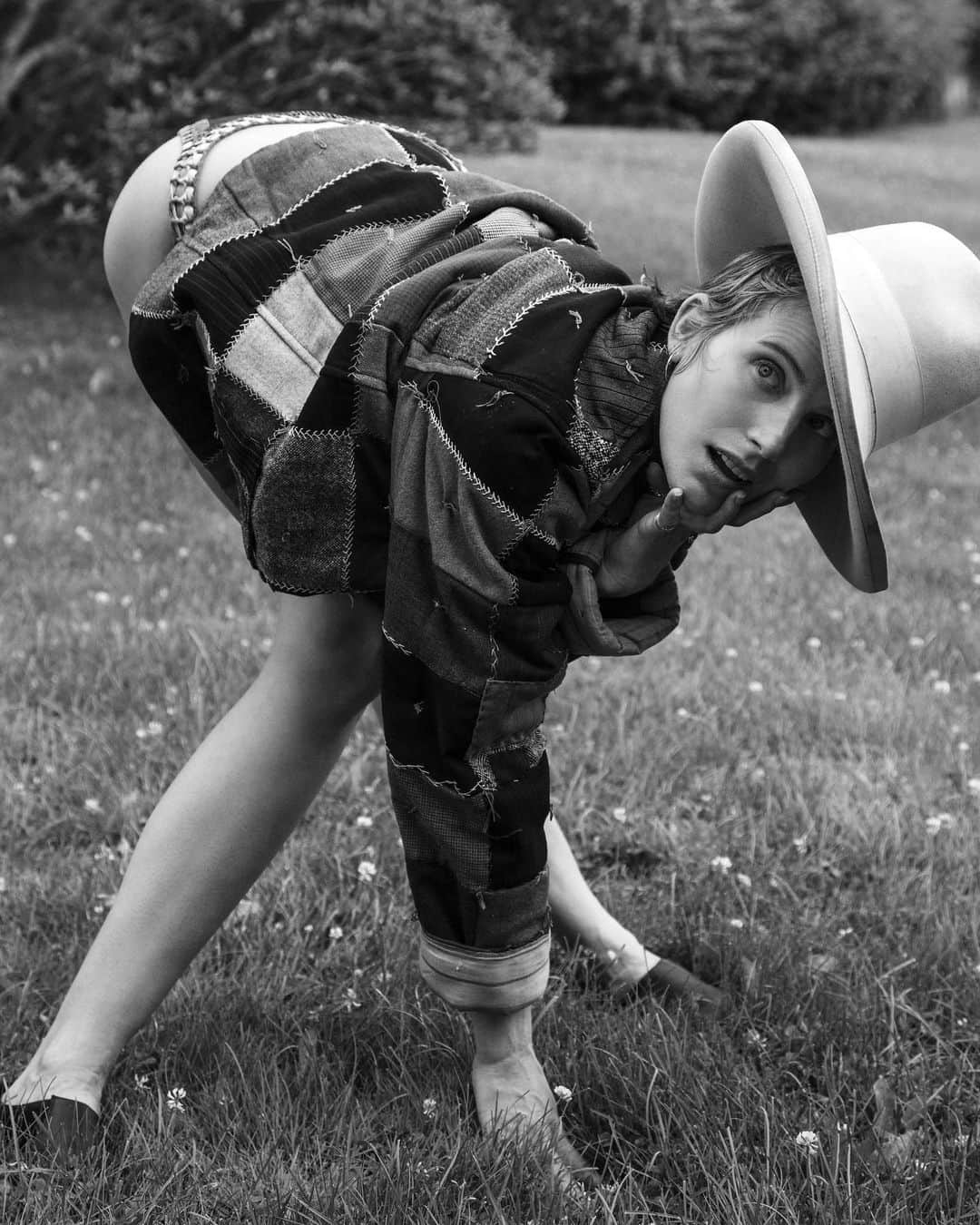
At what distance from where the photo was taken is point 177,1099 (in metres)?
2.04

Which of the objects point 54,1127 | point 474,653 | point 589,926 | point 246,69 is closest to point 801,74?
point 246,69

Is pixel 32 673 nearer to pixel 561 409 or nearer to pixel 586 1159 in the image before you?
pixel 586 1159

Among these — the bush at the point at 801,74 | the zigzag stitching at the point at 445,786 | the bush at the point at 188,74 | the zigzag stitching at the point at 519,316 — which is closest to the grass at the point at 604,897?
the zigzag stitching at the point at 445,786

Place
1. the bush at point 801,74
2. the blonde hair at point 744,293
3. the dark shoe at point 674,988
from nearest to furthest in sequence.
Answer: the blonde hair at point 744,293
the dark shoe at point 674,988
the bush at point 801,74

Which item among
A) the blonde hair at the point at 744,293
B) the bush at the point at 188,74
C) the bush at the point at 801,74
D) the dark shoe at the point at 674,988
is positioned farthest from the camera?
the bush at the point at 801,74

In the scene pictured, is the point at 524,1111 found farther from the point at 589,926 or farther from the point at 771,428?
the point at 771,428

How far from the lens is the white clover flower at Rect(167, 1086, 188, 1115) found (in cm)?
200

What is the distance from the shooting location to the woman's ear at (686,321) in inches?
68.1

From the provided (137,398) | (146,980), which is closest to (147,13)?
(137,398)

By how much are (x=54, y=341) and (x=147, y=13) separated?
1.75 meters

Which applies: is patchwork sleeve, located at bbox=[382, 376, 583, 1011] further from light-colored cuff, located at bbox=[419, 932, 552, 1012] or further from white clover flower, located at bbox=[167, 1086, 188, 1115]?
white clover flower, located at bbox=[167, 1086, 188, 1115]

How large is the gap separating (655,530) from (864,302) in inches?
14.5

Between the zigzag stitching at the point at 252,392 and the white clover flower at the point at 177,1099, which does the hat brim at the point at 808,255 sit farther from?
the white clover flower at the point at 177,1099

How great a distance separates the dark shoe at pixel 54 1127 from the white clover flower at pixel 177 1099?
0.34ft
